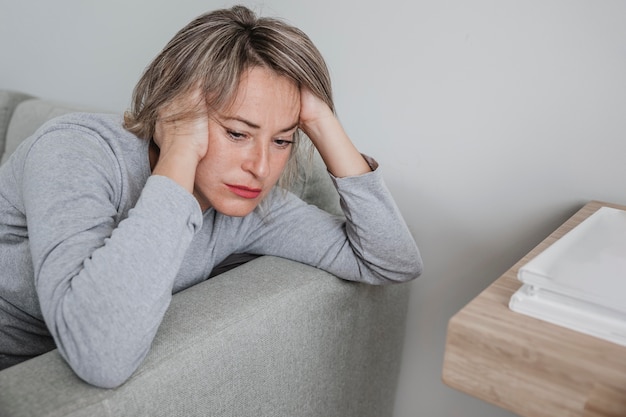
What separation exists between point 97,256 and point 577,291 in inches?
21.9

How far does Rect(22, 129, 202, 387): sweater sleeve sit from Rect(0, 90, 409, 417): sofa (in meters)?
0.03

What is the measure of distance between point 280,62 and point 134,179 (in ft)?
0.98

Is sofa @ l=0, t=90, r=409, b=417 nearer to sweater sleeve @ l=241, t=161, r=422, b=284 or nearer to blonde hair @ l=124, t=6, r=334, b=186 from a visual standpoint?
sweater sleeve @ l=241, t=161, r=422, b=284

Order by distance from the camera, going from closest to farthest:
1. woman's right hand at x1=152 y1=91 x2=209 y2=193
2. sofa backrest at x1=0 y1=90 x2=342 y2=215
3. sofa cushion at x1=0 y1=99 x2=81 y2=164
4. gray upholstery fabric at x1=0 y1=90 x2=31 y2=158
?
1. woman's right hand at x1=152 y1=91 x2=209 y2=193
2. sofa backrest at x1=0 y1=90 x2=342 y2=215
3. sofa cushion at x1=0 y1=99 x2=81 y2=164
4. gray upholstery fabric at x1=0 y1=90 x2=31 y2=158

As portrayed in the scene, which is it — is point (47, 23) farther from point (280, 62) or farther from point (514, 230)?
point (514, 230)

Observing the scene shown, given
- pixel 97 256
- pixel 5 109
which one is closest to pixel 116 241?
pixel 97 256

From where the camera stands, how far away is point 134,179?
992 millimetres

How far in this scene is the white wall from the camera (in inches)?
43.8

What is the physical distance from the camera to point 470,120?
1.26m

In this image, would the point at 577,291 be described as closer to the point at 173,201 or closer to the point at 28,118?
the point at 173,201

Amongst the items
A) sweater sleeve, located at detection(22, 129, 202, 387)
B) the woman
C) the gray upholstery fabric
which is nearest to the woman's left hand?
the woman

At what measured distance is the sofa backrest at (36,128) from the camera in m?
1.35

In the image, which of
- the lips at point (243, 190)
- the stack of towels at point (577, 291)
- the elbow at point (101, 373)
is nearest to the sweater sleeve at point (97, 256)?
the elbow at point (101, 373)

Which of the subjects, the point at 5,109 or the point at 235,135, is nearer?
the point at 235,135
